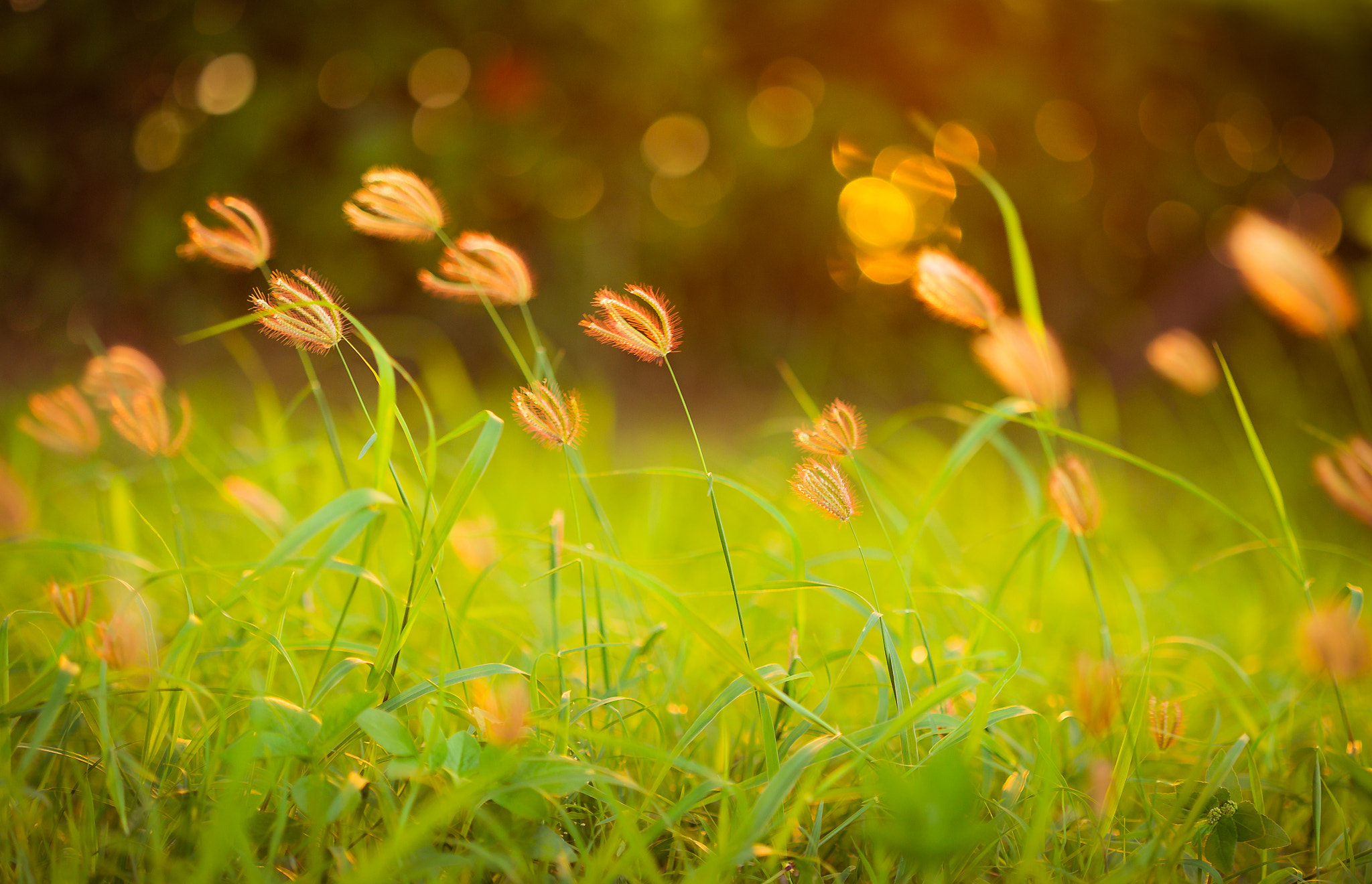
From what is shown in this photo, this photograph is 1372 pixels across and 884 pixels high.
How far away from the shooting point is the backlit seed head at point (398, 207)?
2.89ft

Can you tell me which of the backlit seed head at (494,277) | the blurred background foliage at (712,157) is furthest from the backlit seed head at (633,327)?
the blurred background foliage at (712,157)

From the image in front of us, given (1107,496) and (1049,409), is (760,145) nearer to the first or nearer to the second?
(1107,496)

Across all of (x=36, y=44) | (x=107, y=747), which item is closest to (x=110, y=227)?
(x=36, y=44)

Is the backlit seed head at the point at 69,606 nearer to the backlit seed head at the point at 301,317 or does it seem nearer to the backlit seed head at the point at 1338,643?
the backlit seed head at the point at 301,317

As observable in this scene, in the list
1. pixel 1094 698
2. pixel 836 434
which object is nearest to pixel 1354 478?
pixel 1094 698

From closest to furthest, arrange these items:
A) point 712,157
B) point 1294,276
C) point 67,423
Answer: point 67,423
point 1294,276
point 712,157

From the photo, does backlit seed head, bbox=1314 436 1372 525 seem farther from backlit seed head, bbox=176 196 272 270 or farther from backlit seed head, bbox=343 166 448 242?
backlit seed head, bbox=176 196 272 270

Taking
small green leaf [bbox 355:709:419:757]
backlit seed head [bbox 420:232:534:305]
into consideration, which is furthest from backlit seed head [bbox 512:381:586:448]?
small green leaf [bbox 355:709:419:757]

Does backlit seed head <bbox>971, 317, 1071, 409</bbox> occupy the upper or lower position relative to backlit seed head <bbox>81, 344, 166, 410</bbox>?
lower

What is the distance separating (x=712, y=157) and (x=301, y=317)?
2862mm

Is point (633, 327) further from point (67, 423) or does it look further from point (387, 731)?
point (67, 423)

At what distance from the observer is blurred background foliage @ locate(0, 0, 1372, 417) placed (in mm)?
2645

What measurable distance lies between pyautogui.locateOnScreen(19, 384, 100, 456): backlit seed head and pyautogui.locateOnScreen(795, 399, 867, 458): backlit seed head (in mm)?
939

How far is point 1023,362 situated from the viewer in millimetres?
1072
